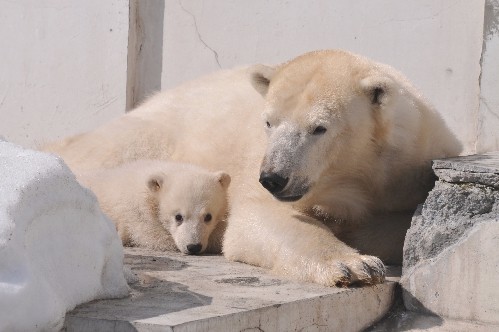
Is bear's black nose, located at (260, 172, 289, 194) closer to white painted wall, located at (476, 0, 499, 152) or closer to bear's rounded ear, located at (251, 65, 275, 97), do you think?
bear's rounded ear, located at (251, 65, 275, 97)

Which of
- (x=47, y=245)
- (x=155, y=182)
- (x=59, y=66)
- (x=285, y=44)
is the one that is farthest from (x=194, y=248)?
(x=59, y=66)

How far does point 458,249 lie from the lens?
396 centimetres

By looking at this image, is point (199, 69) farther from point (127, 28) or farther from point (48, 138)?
point (48, 138)

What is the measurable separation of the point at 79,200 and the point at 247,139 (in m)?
1.92

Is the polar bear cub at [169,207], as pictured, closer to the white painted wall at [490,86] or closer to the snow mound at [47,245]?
the white painted wall at [490,86]

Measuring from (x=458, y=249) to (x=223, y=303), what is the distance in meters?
1.12

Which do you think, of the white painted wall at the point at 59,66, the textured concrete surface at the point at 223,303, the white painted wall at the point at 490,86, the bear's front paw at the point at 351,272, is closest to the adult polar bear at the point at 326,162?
the bear's front paw at the point at 351,272

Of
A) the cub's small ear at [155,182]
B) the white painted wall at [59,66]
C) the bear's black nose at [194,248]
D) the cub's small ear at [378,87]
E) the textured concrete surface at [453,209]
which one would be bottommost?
the bear's black nose at [194,248]

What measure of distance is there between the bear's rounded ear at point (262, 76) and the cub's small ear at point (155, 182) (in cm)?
76

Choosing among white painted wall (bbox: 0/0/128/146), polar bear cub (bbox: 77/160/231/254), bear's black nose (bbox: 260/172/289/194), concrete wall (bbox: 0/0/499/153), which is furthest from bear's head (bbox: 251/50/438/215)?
white painted wall (bbox: 0/0/128/146)

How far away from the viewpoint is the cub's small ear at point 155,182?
16.5 feet

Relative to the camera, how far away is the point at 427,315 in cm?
399

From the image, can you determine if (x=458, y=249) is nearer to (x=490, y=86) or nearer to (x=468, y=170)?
(x=468, y=170)

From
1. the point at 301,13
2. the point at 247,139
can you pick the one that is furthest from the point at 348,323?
the point at 301,13
